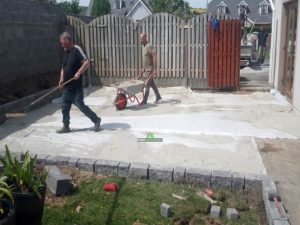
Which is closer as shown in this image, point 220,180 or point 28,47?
point 220,180

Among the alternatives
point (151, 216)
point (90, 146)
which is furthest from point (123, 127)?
point (151, 216)

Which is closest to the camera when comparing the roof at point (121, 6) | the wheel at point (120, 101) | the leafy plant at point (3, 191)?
the leafy plant at point (3, 191)

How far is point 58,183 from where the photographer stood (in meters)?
4.77

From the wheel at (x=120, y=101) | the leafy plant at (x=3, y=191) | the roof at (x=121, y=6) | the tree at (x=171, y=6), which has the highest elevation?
the roof at (x=121, y=6)

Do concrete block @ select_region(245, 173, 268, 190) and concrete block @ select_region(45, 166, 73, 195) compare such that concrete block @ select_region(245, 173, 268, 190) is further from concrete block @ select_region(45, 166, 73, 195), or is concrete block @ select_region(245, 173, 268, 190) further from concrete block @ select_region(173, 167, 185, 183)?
concrete block @ select_region(45, 166, 73, 195)

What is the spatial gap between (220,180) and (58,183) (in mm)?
2050

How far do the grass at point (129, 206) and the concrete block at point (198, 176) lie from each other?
10 centimetres

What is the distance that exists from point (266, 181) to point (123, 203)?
178 centimetres

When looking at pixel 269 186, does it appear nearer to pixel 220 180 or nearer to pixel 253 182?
pixel 253 182

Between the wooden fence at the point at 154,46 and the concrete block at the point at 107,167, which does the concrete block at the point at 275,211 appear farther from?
the wooden fence at the point at 154,46

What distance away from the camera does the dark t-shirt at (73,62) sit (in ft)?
23.7

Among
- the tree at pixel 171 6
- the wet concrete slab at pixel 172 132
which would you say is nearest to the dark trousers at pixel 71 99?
the wet concrete slab at pixel 172 132

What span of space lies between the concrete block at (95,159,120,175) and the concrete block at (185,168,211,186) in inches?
40.2

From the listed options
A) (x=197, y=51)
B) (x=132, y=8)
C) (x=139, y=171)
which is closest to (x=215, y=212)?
(x=139, y=171)
